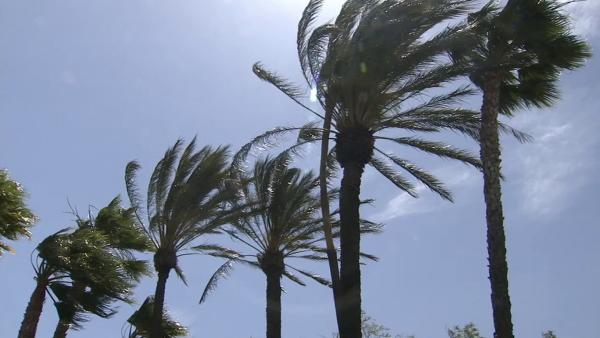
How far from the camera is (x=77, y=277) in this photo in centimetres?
1518

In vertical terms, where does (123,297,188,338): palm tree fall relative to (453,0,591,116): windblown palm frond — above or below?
below

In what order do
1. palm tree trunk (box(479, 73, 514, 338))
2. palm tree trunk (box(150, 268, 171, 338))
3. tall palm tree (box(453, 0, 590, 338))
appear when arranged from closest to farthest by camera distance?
palm tree trunk (box(479, 73, 514, 338))
tall palm tree (box(453, 0, 590, 338))
palm tree trunk (box(150, 268, 171, 338))

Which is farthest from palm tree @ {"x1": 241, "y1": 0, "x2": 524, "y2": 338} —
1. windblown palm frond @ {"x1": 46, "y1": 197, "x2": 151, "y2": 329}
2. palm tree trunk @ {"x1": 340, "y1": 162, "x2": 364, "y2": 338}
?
windblown palm frond @ {"x1": 46, "y1": 197, "x2": 151, "y2": 329}

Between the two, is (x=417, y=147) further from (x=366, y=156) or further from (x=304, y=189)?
(x=304, y=189)

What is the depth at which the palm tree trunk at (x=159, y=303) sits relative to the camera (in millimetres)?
18219

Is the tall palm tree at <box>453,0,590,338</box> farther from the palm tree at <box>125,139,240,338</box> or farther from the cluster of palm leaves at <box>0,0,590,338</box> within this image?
the palm tree at <box>125,139,240,338</box>

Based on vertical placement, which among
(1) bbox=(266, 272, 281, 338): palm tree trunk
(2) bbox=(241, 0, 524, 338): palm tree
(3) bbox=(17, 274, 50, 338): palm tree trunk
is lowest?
(3) bbox=(17, 274, 50, 338): palm tree trunk

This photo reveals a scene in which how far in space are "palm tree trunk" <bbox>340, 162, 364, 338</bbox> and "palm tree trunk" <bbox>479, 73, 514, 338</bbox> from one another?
2865 mm

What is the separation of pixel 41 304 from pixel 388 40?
956cm

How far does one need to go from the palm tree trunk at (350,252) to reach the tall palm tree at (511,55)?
286cm

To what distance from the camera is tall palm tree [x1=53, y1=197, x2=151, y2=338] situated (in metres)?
15.4

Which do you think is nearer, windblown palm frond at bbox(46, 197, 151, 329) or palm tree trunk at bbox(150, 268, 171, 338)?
windblown palm frond at bbox(46, 197, 151, 329)

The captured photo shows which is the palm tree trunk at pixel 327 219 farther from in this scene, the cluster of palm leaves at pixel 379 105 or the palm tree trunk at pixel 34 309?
the palm tree trunk at pixel 34 309

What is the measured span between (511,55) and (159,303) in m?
10.9
